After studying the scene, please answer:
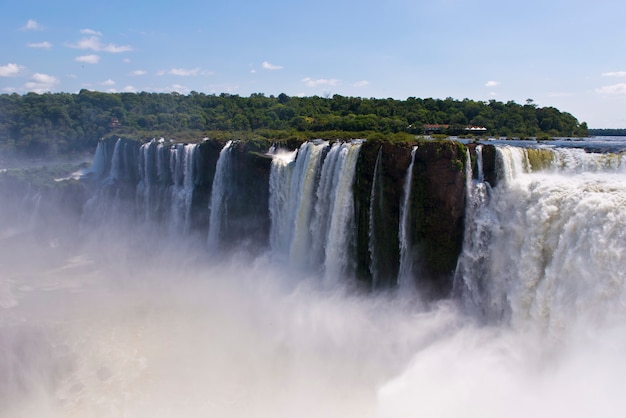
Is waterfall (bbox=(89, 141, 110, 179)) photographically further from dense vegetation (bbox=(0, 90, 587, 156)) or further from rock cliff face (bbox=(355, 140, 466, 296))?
rock cliff face (bbox=(355, 140, 466, 296))

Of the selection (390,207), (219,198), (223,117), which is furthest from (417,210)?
(223,117)

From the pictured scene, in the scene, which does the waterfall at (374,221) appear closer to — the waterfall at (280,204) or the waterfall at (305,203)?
the waterfall at (305,203)

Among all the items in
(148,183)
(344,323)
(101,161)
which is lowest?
(344,323)

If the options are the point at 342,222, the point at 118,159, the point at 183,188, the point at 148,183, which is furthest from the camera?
the point at 118,159

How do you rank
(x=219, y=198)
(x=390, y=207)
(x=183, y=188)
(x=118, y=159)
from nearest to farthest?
(x=390, y=207)
(x=219, y=198)
(x=183, y=188)
(x=118, y=159)

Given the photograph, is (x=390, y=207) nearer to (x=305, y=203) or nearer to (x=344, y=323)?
(x=305, y=203)

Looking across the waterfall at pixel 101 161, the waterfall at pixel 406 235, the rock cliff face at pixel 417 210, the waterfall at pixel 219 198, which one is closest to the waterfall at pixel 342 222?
the rock cliff face at pixel 417 210
